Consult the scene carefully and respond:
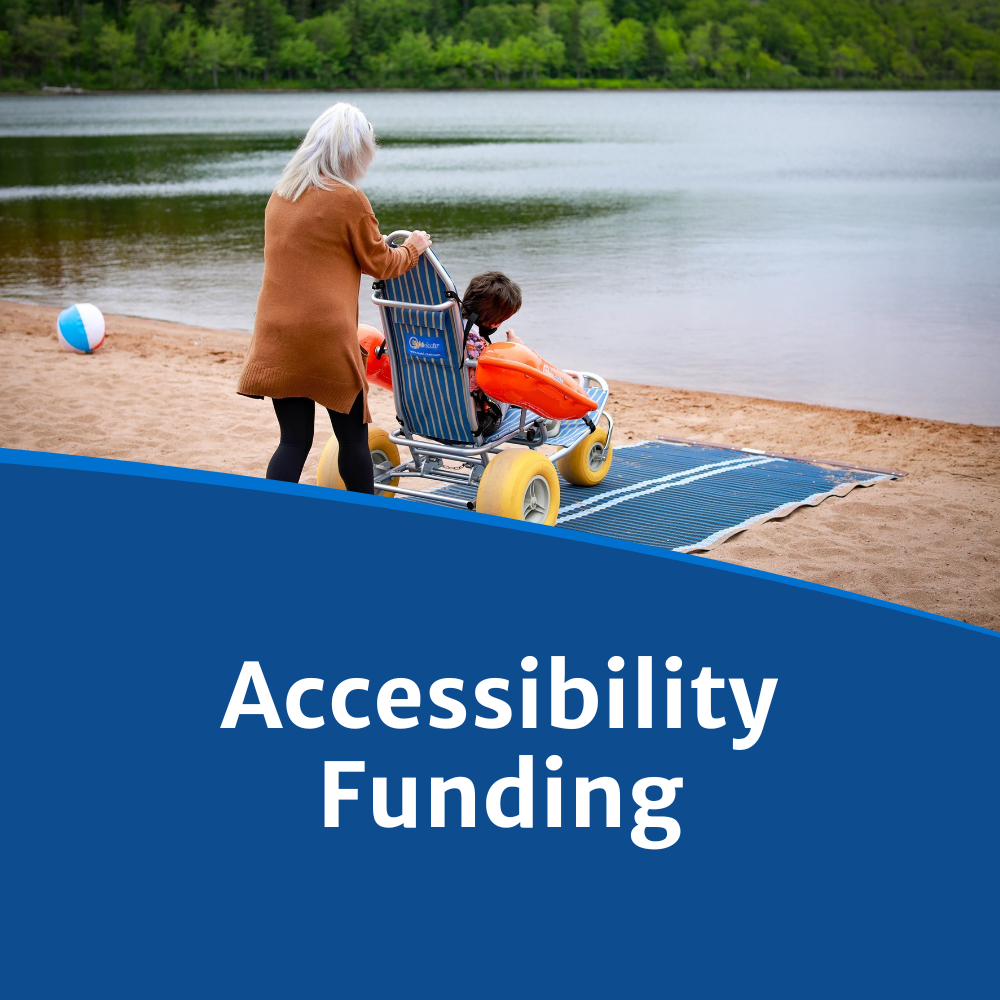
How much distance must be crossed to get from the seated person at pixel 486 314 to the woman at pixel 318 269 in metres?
0.97

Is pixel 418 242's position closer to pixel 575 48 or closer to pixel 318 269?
pixel 318 269

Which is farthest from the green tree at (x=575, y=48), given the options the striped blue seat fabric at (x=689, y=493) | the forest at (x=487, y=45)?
the striped blue seat fabric at (x=689, y=493)

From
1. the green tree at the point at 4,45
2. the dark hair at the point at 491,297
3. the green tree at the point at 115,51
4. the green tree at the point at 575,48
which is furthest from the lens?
the green tree at the point at 575,48

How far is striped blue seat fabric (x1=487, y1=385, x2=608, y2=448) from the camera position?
5240 mm

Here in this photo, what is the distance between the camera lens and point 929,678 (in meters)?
1.85

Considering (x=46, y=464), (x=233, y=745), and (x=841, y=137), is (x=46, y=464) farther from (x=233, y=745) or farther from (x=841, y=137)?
(x=841, y=137)

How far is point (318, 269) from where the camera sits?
12.1ft

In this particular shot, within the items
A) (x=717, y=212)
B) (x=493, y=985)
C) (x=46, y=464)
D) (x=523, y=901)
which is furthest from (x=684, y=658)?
(x=717, y=212)

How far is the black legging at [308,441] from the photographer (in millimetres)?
4000

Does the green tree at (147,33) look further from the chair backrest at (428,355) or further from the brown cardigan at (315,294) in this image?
the brown cardigan at (315,294)

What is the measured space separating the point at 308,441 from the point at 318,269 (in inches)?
→ 27.3

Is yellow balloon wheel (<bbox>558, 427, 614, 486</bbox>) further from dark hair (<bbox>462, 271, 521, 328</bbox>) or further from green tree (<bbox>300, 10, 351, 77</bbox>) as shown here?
green tree (<bbox>300, 10, 351, 77</bbox>)

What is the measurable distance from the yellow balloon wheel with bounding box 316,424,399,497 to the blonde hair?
1.63m

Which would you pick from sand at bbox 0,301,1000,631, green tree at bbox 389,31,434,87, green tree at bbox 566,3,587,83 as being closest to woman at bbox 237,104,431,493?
sand at bbox 0,301,1000,631
